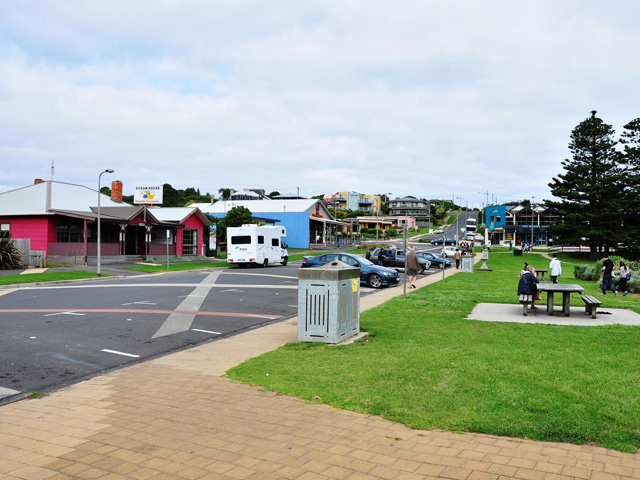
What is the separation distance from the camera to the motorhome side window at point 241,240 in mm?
34281

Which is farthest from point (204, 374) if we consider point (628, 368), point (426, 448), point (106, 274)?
point (106, 274)

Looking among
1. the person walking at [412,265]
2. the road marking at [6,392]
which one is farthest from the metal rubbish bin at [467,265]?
the road marking at [6,392]

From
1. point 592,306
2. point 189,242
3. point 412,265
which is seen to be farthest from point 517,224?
point 592,306

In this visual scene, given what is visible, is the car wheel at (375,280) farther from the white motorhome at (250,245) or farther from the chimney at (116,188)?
the chimney at (116,188)

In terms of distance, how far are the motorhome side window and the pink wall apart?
1206 cm

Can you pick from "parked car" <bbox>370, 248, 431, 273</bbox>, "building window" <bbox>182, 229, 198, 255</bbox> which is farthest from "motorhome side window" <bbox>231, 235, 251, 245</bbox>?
"building window" <bbox>182, 229, 198, 255</bbox>

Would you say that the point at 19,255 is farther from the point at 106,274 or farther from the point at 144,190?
the point at 144,190

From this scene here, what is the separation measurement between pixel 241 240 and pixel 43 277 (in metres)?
12.7

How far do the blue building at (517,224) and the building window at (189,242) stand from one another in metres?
77.5

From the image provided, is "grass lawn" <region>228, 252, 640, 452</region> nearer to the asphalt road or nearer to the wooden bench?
the wooden bench

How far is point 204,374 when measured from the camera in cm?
746

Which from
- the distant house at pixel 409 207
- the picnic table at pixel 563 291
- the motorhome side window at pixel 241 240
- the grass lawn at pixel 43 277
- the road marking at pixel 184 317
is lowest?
the grass lawn at pixel 43 277

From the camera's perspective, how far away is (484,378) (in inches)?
253

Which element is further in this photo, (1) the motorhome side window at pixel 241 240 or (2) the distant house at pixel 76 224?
(2) the distant house at pixel 76 224
